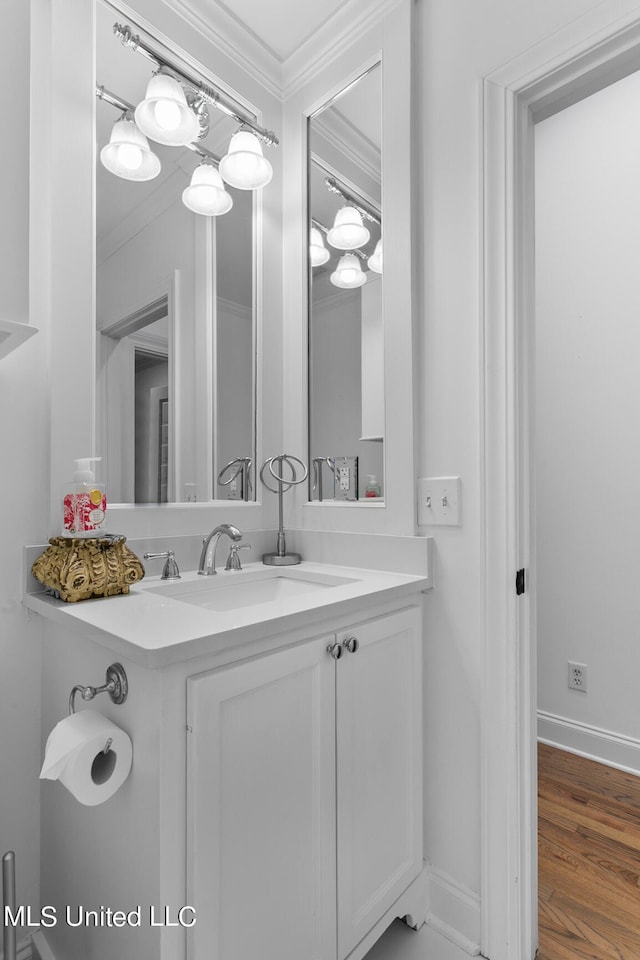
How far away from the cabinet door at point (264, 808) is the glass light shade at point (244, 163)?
1.34 metres

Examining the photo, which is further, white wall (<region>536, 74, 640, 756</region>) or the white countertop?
white wall (<region>536, 74, 640, 756</region>)

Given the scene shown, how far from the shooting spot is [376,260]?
1508mm

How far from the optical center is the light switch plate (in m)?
1.28

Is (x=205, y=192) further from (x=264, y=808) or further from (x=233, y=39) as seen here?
(x=264, y=808)

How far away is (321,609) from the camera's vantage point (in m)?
0.99

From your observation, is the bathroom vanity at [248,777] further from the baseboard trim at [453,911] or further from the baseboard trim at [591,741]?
the baseboard trim at [591,741]

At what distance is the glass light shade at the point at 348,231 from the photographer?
1.56 meters

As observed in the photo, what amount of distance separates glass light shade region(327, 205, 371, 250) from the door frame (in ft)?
1.41

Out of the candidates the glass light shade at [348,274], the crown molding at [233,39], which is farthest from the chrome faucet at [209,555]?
the crown molding at [233,39]

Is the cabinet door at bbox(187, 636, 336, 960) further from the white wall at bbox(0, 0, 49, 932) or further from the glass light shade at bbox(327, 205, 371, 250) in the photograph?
the glass light shade at bbox(327, 205, 371, 250)

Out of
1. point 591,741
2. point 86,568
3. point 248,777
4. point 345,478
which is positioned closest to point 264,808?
point 248,777

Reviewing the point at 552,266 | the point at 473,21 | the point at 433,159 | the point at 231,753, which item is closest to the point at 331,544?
the point at 231,753

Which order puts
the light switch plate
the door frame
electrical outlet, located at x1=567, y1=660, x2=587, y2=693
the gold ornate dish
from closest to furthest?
the gold ornate dish → the door frame → the light switch plate → electrical outlet, located at x1=567, y1=660, x2=587, y2=693

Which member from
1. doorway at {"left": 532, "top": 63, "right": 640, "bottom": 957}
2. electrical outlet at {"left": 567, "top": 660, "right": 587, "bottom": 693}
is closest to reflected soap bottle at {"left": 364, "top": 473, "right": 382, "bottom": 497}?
doorway at {"left": 532, "top": 63, "right": 640, "bottom": 957}
